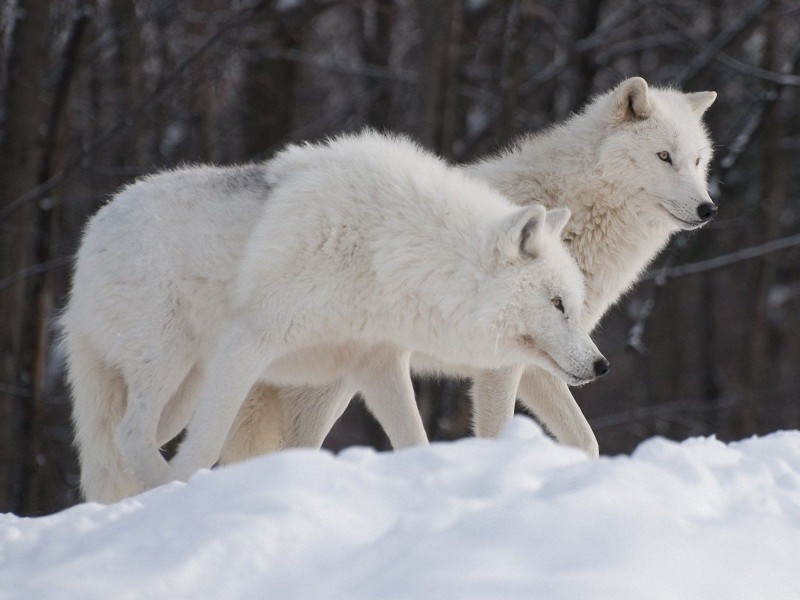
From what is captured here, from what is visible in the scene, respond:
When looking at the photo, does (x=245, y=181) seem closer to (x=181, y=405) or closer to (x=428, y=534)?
(x=181, y=405)

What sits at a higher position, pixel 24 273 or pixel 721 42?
pixel 721 42

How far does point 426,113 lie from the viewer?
41.9 ft

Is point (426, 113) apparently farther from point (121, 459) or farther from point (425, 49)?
point (121, 459)

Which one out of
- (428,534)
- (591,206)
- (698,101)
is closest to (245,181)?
(591,206)

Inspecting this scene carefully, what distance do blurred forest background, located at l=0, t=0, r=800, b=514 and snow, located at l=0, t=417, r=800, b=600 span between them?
4.83 meters

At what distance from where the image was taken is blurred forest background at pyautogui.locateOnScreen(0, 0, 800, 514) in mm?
10500

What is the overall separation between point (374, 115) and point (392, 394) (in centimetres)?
1408

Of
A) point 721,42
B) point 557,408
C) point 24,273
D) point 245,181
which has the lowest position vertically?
point 24,273

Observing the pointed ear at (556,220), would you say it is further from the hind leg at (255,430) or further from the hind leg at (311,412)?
the hind leg at (255,430)

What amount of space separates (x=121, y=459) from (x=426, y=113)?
757cm

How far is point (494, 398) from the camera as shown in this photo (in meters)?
A: 6.39

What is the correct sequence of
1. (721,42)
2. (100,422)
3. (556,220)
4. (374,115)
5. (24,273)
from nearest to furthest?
1. (556,220)
2. (100,422)
3. (24,273)
4. (721,42)
5. (374,115)

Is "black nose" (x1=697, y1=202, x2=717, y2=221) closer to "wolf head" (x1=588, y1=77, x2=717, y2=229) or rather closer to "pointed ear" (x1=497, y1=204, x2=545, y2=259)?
"wolf head" (x1=588, y1=77, x2=717, y2=229)

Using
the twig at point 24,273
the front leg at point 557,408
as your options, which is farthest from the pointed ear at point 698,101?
the twig at point 24,273
